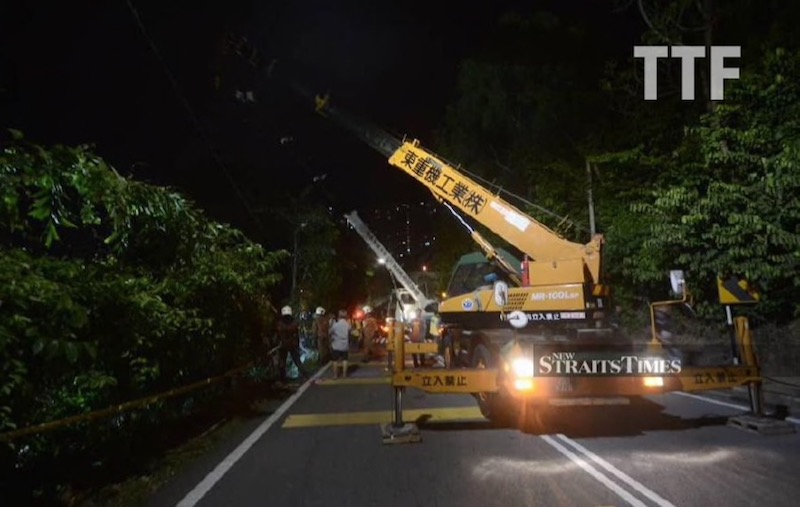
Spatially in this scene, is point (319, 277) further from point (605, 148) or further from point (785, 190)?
point (785, 190)

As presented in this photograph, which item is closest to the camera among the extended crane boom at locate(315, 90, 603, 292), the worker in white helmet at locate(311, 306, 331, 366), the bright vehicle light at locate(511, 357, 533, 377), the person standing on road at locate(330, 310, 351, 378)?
the bright vehicle light at locate(511, 357, 533, 377)

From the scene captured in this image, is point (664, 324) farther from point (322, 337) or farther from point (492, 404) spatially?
point (322, 337)

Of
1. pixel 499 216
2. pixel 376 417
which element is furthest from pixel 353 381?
pixel 499 216

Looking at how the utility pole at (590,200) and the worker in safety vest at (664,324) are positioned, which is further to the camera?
the utility pole at (590,200)

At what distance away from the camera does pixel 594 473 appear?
5.79m

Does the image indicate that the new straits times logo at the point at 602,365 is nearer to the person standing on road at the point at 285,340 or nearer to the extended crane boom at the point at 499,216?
the extended crane boom at the point at 499,216

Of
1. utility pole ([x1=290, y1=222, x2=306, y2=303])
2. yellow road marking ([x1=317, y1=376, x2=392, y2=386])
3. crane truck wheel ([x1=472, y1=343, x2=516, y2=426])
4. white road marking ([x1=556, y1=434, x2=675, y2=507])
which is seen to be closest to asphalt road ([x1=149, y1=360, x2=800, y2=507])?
white road marking ([x1=556, y1=434, x2=675, y2=507])

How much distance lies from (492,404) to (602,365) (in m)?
2.04

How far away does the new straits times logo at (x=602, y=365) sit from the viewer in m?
7.04

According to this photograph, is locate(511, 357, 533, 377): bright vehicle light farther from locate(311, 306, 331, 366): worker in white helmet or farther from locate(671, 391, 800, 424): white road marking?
locate(311, 306, 331, 366): worker in white helmet

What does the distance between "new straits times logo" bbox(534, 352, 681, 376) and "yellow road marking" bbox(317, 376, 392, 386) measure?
25.0 ft

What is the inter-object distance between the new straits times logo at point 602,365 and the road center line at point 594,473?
33.9 inches

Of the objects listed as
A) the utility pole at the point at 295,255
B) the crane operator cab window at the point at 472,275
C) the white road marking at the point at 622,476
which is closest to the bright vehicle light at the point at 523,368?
the white road marking at the point at 622,476

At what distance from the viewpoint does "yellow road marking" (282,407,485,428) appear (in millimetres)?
8945
